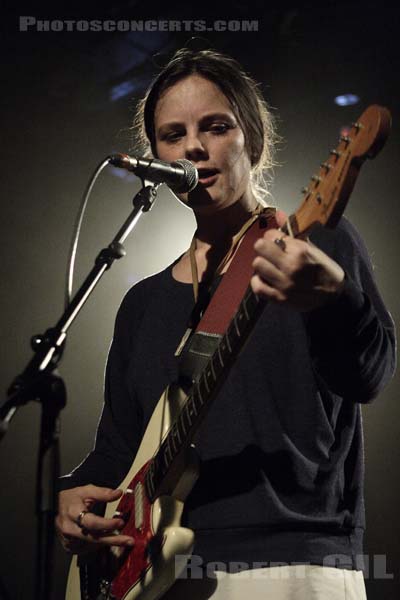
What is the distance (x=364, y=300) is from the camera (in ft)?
3.60

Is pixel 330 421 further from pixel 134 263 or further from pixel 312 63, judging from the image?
pixel 312 63

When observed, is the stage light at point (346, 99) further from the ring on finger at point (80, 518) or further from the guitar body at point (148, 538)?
the ring on finger at point (80, 518)

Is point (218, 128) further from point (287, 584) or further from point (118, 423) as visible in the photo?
point (287, 584)

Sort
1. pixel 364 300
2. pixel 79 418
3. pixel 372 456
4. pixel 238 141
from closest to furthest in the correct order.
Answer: pixel 364 300, pixel 238 141, pixel 372 456, pixel 79 418

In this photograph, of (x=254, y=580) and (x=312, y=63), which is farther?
(x=312, y=63)

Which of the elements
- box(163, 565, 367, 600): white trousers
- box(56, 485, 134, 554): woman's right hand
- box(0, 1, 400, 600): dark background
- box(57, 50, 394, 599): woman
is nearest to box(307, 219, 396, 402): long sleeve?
box(57, 50, 394, 599): woman

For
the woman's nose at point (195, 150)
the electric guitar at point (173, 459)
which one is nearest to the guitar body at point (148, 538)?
the electric guitar at point (173, 459)

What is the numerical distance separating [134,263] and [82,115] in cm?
72

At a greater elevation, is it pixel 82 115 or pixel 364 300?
pixel 82 115

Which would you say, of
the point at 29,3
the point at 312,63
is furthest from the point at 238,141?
the point at 29,3

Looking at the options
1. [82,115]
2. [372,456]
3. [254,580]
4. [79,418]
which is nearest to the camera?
[254,580]

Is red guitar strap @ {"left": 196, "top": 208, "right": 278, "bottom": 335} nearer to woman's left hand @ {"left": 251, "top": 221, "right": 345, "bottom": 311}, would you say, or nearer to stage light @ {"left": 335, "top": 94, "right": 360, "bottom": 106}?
woman's left hand @ {"left": 251, "top": 221, "right": 345, "bottom": 311}

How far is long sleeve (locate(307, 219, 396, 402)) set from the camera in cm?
108

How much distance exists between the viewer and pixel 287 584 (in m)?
1.24
